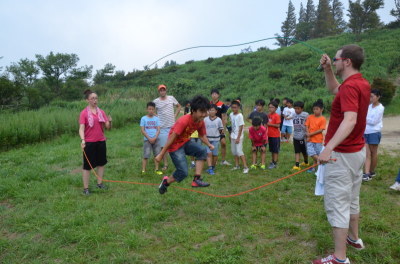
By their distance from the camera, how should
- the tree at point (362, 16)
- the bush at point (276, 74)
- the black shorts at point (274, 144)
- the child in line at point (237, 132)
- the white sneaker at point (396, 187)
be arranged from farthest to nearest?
the tree at point (362, 16) < the bush at point (276, 74) < the black shorts at point (274, 144) < the child in line at point (237, 132) < the white sneaker at point (396, 187)

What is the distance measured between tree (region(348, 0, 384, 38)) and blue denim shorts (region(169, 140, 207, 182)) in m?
39.2

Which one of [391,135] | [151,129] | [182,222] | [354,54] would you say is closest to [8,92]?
[151,129]

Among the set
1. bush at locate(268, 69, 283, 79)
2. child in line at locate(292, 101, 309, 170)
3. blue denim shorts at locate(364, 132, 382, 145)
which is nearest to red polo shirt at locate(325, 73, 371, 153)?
blue denim shorts at locate(364, 132, 382, 145)

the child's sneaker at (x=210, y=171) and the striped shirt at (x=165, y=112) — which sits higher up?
the striped shirt at (x=165, y=112)

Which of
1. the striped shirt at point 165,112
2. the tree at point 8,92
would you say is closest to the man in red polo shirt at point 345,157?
the striped shirt at point 165,112

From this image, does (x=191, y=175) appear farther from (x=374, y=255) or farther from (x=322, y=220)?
(x=374, y=255)

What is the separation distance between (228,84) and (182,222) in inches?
1354

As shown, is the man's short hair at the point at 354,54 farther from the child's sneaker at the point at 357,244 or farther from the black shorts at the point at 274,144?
the black shorts at the point at 274,144

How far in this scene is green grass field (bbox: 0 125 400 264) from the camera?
346 centimetres

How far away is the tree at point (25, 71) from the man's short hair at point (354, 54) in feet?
179

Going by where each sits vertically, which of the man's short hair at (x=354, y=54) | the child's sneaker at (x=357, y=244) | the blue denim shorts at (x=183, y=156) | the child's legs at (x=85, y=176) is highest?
the man's short hair at (x=354, y=54)

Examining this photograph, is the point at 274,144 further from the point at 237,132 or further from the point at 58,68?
the point at 58,68

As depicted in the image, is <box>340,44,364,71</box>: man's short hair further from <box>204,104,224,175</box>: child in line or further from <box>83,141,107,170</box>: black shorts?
<box>83,141,107,170</box>: black shorts

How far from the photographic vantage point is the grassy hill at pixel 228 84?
13586 millimetres
